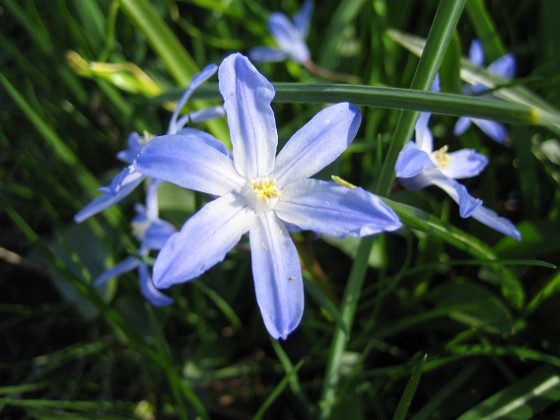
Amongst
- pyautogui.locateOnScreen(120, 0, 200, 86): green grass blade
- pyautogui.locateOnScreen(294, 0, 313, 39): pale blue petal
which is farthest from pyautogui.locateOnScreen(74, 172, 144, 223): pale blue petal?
pyautogui.locateOnScreen(294, 0, 313, 39): pale blue petal

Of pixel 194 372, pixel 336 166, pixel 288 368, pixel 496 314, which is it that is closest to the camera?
pixel 288 368

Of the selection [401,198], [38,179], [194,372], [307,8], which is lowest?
[194,372]

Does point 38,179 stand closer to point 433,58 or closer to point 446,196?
point 446,196

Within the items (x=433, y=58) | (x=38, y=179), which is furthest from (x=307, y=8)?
(x=433, y=58)

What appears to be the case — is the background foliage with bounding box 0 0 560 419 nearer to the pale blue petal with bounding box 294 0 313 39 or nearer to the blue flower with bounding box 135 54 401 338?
the pale blue petal with bounding box 294 0 313 39

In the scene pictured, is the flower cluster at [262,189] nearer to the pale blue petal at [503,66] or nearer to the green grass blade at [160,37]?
the green grass blade at [160,37]

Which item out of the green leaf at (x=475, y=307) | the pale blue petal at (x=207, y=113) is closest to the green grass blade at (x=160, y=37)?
the pale blue petal at (x=207, y=113)

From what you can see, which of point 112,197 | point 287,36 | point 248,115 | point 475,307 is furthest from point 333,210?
point 287,36
